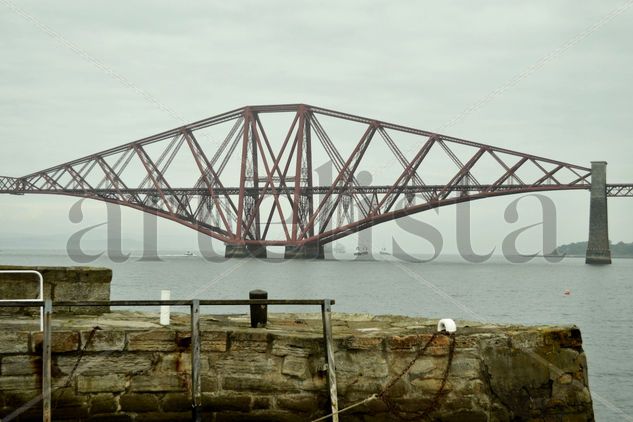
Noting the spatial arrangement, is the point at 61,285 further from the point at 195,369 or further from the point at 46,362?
the point at 195,369

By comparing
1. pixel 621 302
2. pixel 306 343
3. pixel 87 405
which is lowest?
pixel 621 302

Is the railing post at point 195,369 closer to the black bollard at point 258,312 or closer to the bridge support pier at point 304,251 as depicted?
the black bollard at point 258,312

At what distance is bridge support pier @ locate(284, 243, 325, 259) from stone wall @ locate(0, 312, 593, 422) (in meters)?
88.4

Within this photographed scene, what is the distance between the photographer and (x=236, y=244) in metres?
97.2

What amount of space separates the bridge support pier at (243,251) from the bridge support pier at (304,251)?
4937 millimetres

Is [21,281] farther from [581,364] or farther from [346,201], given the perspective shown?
[346,201]

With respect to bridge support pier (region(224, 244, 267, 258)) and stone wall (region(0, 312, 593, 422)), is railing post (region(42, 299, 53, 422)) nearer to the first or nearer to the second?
stone wall (region(0, 312, 593, 422))

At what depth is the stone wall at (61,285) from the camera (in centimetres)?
990

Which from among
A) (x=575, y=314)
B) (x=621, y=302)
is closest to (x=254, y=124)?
(x=621, y=302)

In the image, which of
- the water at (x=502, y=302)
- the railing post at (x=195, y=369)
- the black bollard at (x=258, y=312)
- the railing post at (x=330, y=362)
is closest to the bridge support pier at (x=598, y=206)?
the water at (x=502, y=302)

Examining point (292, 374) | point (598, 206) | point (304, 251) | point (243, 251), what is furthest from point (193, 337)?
point (598, 206)

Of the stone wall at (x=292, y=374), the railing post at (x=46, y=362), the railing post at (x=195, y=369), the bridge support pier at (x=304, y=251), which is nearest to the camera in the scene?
the railing post at (x=46, y=362)

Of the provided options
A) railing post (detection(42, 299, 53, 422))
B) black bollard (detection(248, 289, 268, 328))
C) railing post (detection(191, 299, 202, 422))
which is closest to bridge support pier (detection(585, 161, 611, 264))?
black bollard (detection(248, 289, 268, 328))

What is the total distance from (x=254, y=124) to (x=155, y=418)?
93856 mm
